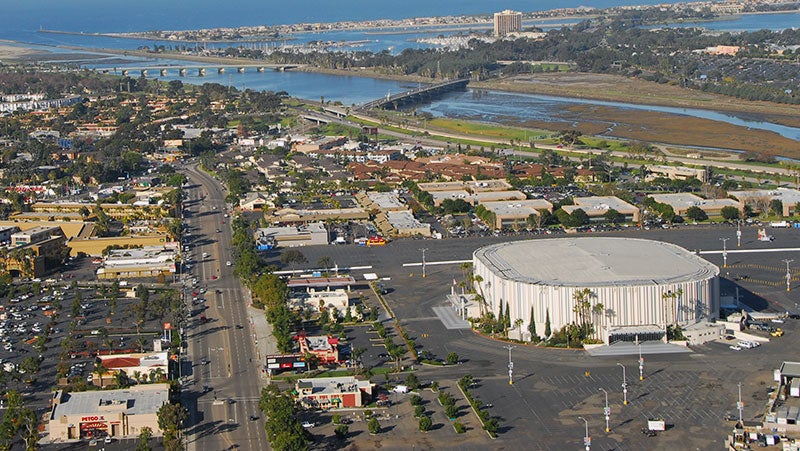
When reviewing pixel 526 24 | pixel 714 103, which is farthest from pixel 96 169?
pixel 526 24

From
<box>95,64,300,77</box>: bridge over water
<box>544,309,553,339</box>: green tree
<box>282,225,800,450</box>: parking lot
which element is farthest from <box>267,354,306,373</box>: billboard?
<box>95,64,300,77</box>: bridge over water

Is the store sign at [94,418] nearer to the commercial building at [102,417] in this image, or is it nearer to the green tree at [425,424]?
the commercial building at [102,417]

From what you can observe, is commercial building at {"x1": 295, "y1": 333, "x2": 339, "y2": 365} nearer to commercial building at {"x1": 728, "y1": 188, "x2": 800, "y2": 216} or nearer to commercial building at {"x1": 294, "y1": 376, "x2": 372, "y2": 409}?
commercial building at {"x1": 294, "y1": 376, "x2": 372, "y2": 409}

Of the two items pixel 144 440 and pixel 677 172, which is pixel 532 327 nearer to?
pixel 144 440

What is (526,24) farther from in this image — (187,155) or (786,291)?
(786,291)

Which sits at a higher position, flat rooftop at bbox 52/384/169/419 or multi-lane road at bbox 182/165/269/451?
flat rooftop at bbox 52/384/169/419

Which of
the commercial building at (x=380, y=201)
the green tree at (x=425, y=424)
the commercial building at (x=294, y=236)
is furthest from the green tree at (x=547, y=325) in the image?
the commercial building at (x=380, y=201)
